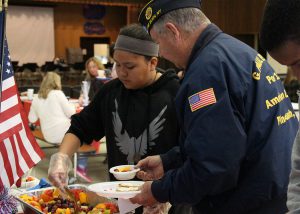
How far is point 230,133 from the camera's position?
1.19m

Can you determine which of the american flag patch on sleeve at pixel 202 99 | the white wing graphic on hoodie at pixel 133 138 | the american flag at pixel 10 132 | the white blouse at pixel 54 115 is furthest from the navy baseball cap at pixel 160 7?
the white blouse at pixel 54 115

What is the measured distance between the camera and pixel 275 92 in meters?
1.33

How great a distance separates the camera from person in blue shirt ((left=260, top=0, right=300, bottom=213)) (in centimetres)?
83

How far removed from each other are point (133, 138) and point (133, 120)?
71 mm

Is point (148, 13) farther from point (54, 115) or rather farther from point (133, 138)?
point (54, 115)

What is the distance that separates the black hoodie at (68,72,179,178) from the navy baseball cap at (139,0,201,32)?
1.73ft

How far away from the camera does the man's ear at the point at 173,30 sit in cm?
133

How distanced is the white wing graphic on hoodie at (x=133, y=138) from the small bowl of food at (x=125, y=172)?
0.11 meters

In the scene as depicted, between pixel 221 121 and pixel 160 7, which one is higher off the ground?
pixel 160 7

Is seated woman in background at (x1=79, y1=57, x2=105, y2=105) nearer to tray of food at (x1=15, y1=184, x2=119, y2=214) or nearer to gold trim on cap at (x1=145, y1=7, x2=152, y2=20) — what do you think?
tray of food at (x1=15, y1=184, x2=119, y2=214)

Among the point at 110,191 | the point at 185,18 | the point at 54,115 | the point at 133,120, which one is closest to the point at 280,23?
the point at 185,18

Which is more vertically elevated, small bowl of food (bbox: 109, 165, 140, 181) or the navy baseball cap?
the navy baseball cap

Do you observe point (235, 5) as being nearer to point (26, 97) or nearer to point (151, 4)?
point (26, 97)

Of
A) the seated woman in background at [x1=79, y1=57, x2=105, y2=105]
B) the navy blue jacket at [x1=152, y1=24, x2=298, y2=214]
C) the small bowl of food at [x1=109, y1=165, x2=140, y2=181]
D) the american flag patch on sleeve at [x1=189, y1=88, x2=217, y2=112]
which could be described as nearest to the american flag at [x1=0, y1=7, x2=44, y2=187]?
the small bowl of food at [x1=109, y1=165, x2=140, y2=181]
